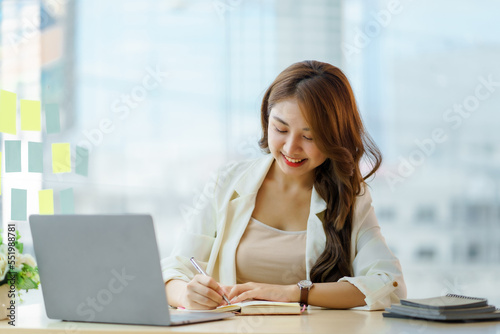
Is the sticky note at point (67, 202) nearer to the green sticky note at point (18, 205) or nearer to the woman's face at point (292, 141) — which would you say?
the green sticky note at point (18, 205)

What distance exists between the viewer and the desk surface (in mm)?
1266

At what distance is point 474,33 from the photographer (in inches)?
135

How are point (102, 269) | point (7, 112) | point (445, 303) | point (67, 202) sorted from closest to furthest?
1. point (102, 269)
2. point (445, 303)
3. point (7, 112)
4. point (67, 202)

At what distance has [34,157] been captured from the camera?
1985 millimetres

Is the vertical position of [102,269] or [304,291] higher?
[102,269]

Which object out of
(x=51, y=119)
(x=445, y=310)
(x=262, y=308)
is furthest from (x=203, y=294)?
(x=51, y=119)

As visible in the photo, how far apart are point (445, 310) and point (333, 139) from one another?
0.67 m

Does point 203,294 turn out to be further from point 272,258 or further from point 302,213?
point 302,213

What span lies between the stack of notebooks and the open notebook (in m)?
0.23

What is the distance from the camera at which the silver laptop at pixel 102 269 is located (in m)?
1.27

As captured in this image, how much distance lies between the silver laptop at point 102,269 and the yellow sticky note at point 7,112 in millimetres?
574

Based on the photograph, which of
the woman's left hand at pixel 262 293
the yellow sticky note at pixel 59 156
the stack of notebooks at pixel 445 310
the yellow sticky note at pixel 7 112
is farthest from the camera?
the yellow sticky note at pixel 59 156

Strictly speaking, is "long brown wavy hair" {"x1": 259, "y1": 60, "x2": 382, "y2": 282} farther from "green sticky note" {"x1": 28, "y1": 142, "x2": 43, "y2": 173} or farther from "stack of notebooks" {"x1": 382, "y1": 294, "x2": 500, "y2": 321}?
"green sticky note" {"x1": 28, "y1": 142, "x2": 43, "y2": 173}

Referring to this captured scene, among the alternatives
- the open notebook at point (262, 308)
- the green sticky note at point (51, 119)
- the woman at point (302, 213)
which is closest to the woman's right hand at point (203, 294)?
the open notebook at point (262, 308)
